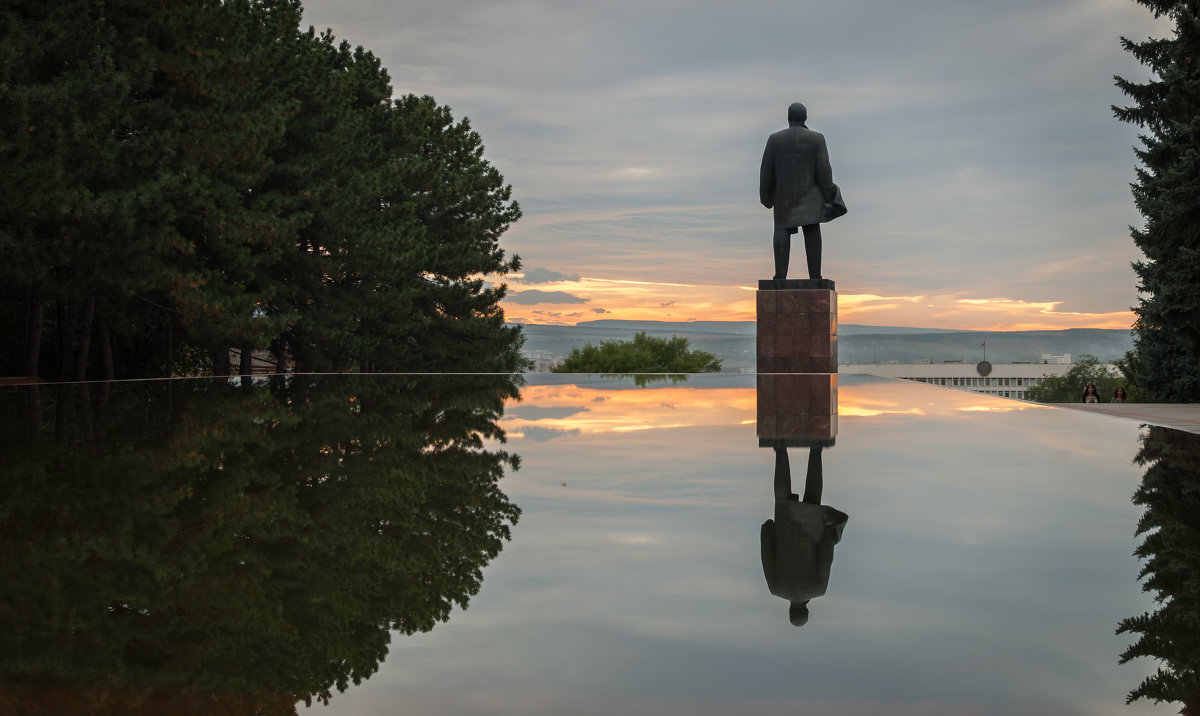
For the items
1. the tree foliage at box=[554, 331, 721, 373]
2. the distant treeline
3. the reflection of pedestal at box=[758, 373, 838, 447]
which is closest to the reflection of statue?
the reflection of pedestal at box=[758, 373, 838, 447]

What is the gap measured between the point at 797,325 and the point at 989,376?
112 metres

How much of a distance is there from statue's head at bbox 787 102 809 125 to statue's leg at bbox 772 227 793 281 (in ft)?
5.35

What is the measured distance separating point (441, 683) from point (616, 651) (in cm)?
37

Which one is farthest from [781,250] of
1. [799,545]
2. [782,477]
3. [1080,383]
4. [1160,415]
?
[1080,383]

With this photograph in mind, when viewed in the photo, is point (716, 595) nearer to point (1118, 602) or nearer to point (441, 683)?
→ point (441, 683)

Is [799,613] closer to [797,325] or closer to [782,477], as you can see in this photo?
[782,477]

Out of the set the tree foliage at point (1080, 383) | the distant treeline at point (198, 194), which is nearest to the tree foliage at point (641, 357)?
the tree foliage at point (1080, 383)

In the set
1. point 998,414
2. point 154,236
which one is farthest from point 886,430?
point 154,236

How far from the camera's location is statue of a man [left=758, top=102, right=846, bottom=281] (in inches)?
586

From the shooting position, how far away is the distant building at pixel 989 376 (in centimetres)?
11662

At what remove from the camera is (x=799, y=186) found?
14883mm

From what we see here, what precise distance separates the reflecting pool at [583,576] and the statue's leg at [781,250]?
9.46 meters

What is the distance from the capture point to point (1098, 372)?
81.8 m

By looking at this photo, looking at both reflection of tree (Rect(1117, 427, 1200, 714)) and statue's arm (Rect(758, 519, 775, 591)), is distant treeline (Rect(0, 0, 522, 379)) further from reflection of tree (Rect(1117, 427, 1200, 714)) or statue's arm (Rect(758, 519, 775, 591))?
reflection of tree (Rect(1117, 427, 1200, 714))
